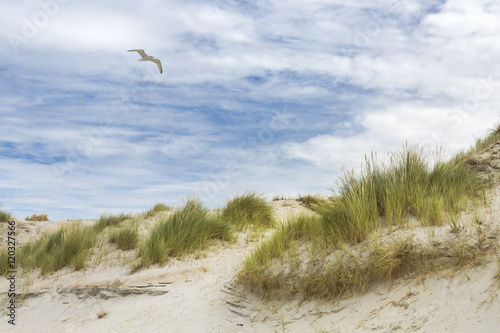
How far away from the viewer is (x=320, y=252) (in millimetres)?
5531

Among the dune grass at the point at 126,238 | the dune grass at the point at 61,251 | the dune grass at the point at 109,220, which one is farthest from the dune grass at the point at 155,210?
the dune grass at the point at 126,238

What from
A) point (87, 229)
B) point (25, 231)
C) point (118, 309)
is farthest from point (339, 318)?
point (25, 231)

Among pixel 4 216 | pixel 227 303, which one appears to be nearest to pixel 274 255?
pixel 227 303

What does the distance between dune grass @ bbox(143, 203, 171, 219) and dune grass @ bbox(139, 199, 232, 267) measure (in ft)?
10.5

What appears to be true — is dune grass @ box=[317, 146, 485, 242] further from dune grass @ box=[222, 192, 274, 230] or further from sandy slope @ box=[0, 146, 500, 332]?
dune grass @ box=[222, 192, 274, 230]

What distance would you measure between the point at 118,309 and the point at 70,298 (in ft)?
5.46

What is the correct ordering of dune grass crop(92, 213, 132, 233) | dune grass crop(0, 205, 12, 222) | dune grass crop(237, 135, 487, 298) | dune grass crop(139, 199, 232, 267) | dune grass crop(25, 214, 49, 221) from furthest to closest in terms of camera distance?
dune grass crop(25, 214, 49, 221)
dune grass crop(0, 205, 12, 222)
dune grass crop(92, 213, 132, 233)
dune grass crop(139, 199, 232, 267)
dune grass crop(237, 135, 487, 298)

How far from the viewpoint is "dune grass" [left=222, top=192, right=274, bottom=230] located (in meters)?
10.2

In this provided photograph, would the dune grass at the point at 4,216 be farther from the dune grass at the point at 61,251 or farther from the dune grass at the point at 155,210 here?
the dune grass at the point at 155,210

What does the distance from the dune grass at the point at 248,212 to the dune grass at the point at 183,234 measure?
2.51 feet

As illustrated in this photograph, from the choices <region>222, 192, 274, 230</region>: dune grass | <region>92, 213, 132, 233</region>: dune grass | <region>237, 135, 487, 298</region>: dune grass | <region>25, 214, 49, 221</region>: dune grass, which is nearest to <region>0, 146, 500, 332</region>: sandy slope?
<region>237, 135, 487, 298</region>: dune grass

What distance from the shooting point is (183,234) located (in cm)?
A: 843

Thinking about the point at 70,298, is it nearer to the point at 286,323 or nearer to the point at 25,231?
the point at 286,323

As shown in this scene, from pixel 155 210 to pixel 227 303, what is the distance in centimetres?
722
